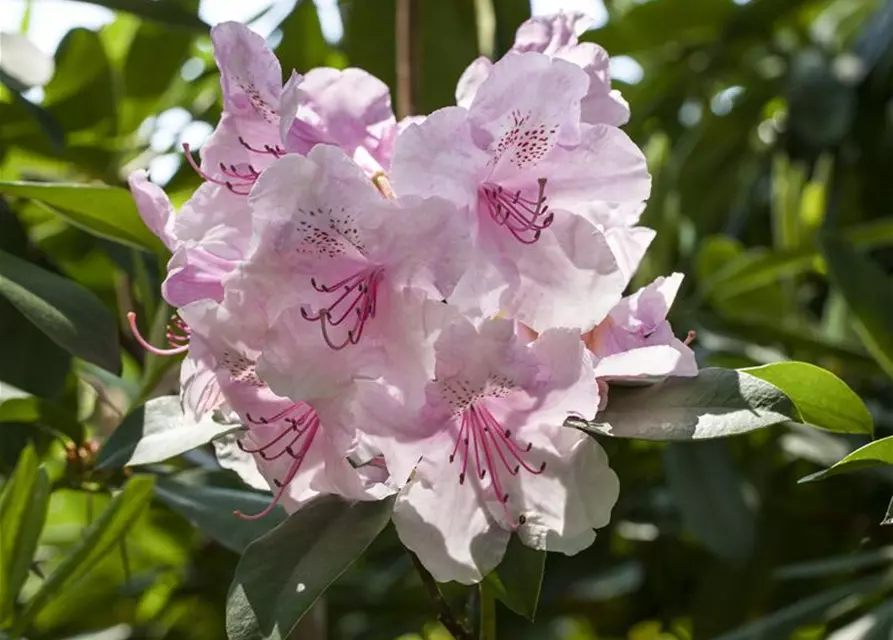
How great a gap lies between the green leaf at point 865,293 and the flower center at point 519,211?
49 centimetres

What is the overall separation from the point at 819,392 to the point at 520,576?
0.66ft

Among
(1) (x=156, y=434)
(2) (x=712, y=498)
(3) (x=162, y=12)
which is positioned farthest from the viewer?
(2) (x=712, y=498)

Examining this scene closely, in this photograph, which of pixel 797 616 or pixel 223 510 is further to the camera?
pixel 797 616

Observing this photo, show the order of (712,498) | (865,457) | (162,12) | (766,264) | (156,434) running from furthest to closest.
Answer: (766,264) < (712,498) < (162,12) < (156,434) < (865,457)

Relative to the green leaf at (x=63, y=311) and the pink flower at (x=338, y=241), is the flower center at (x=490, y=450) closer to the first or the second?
the pink flower at (x=338, y=241)

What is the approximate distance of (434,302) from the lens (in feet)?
1.94

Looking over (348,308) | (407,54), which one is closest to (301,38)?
(407,54)

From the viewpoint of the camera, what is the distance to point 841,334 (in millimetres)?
1362

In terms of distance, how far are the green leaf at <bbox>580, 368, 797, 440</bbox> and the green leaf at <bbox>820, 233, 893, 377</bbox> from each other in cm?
45

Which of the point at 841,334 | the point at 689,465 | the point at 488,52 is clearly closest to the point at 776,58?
the point at 841,334

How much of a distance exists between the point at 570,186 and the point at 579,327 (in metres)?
0.09

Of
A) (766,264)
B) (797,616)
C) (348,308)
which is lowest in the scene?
(797,616)

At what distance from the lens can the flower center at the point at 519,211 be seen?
0.61 m

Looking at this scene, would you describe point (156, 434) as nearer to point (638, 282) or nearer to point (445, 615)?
point (445, 615)
